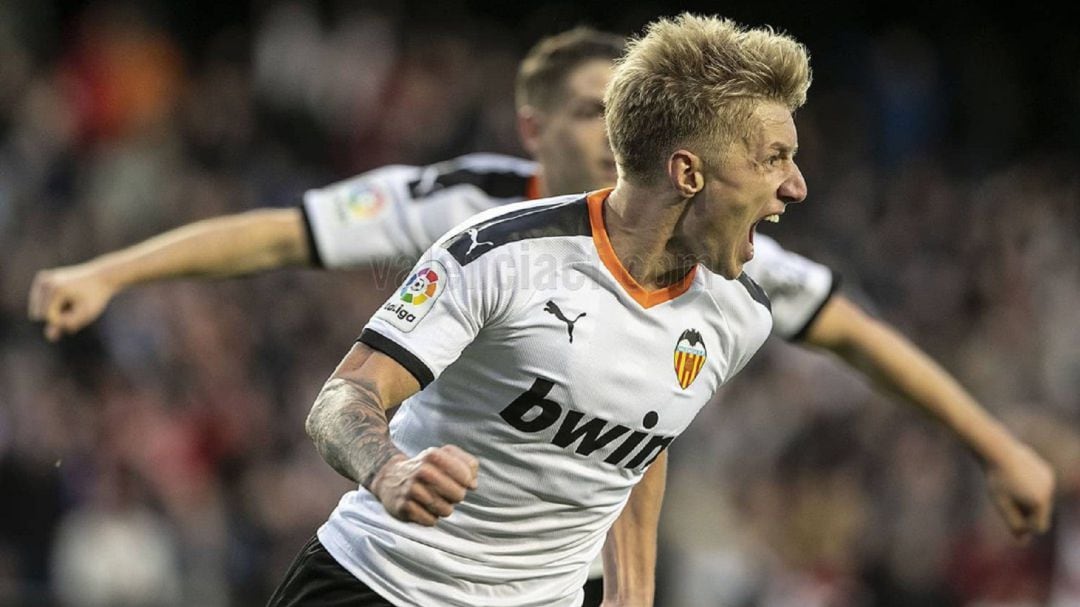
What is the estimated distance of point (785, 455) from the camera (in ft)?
30.3

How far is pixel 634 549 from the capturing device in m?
3.78

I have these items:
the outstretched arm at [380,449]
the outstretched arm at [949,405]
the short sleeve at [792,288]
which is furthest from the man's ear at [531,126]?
the outstretched arm at [380,449]

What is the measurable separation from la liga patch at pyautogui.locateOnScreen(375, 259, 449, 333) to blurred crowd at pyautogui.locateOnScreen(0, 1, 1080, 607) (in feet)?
7.82

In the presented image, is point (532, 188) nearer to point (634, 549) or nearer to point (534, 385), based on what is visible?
point (634, 549)

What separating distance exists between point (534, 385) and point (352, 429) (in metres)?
0.52

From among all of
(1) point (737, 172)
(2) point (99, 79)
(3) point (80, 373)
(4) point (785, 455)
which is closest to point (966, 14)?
(4) point (785, 455)

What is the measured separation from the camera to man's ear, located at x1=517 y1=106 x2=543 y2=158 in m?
5.48

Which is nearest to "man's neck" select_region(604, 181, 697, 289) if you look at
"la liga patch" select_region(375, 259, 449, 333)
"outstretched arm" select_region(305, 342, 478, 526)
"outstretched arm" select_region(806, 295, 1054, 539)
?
"la liga patch" select_region(375, 259, 449, 333)

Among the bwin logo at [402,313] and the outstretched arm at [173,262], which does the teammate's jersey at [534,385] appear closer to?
the bwin logo at [402,313]

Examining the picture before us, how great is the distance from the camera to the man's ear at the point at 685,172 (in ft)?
10.6

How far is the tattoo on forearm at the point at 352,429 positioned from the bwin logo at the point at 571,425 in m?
0.41

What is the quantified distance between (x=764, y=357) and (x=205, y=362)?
3521 millimetres

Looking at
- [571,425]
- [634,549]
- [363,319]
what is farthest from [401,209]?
[363,319]

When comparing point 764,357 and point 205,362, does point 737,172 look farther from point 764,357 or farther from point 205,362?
point 764,357
